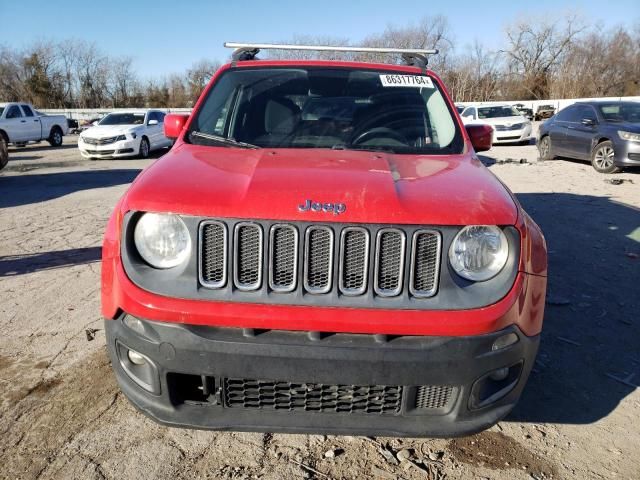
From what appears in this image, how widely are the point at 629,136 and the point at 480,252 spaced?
445 inches

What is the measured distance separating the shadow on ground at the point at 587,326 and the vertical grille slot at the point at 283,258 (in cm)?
163

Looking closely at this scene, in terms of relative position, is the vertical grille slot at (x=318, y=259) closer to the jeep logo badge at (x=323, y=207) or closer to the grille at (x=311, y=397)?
the jeep logo badge at (x=323, y=207)

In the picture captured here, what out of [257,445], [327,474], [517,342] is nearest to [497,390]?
[517,342]

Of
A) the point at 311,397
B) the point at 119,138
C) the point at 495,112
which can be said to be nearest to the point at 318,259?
the point at 311,397

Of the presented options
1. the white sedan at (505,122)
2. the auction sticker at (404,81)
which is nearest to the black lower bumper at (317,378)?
the auction sticker at (404,81)

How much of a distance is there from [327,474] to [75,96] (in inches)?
2366

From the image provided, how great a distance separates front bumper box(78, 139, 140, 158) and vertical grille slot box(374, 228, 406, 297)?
15.4 m

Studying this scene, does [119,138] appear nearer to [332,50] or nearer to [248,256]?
[332,50]

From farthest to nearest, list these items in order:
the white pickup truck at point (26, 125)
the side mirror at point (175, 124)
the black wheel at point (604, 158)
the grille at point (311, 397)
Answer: the white pickup truck at point (26, 125)
the black wheel at point (604, 158)
the side mirror at point (175, 124)
the grille at point (311, 397)

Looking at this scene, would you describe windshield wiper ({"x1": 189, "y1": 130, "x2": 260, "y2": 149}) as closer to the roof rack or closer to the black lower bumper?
the roof rack

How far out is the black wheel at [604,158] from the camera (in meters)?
11.7

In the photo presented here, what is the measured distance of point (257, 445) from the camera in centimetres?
259

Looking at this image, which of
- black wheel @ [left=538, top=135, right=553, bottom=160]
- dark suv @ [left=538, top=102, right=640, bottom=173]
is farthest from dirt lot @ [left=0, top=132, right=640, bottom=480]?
black wheel @ [left=538, top=135, right=553, bottom=160]

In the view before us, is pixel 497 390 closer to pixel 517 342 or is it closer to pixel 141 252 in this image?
pixel 517 342
